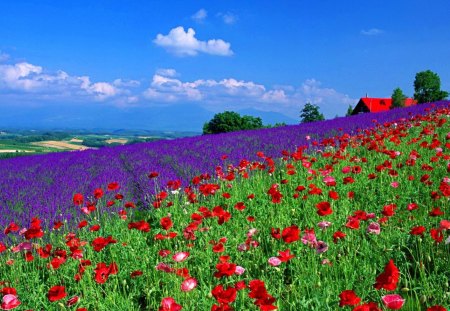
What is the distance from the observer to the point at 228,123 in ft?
153

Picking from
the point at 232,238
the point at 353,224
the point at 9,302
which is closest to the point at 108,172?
the point at 232,238

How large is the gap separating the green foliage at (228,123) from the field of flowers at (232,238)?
37.7 meters

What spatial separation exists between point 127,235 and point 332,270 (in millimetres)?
2112

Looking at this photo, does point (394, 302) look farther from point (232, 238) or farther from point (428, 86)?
point (428, 86)

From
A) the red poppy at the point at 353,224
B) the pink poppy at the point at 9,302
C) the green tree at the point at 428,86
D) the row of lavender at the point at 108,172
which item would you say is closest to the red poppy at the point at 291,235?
the red poppy at the point at 353,224

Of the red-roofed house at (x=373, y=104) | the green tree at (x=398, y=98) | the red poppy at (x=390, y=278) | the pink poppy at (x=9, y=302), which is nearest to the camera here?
the red poppy at (x=390, y=278)

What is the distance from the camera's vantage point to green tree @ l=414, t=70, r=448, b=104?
186ft

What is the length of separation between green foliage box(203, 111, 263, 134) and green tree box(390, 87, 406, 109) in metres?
20.3

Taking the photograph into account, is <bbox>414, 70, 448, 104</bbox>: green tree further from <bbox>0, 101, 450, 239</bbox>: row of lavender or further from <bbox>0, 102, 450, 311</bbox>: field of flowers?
<bbox>0, 102, 450, 311</bbox>: field of flowers

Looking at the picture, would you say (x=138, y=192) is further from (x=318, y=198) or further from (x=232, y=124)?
(x=232, y=124)

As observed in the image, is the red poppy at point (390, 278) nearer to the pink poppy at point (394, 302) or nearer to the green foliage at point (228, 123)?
the pink poppy at point (394, 302)

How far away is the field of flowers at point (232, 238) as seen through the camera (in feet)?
8.31

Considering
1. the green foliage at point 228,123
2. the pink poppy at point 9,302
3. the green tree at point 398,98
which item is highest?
the green tree at point 398,98

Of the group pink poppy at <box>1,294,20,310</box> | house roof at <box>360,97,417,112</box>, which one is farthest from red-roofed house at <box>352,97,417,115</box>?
pink poppy at <box>1,294,20,310</box>
